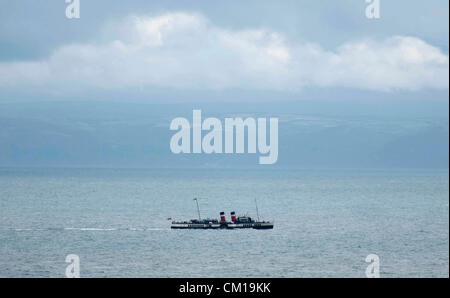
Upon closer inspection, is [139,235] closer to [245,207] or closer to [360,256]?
[360,256]

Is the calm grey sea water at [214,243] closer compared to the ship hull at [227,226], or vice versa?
the calm grey sea water at [214,243]

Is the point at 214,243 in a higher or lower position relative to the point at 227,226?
lower

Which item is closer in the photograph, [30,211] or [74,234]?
[74,234]

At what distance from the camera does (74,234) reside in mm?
86562

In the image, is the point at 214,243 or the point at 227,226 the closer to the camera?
the point at 214,243

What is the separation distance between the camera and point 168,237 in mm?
82812

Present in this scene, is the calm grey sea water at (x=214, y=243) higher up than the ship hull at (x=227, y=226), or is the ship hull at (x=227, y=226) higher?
the ship hull at (x=227, y=226)

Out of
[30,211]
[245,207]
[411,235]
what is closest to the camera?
[411,235]

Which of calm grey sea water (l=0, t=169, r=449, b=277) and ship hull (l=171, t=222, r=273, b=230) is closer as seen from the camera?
calm grey sea water (l=0, t=169, r=449, b=277)

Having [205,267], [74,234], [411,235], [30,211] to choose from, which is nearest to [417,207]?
[411,235]

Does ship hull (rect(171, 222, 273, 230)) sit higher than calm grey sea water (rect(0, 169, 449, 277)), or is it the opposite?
ship hull (rect(171, 222, 273, 230))

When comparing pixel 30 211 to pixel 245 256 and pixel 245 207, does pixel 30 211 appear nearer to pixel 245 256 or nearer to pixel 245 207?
pixel 245 207
